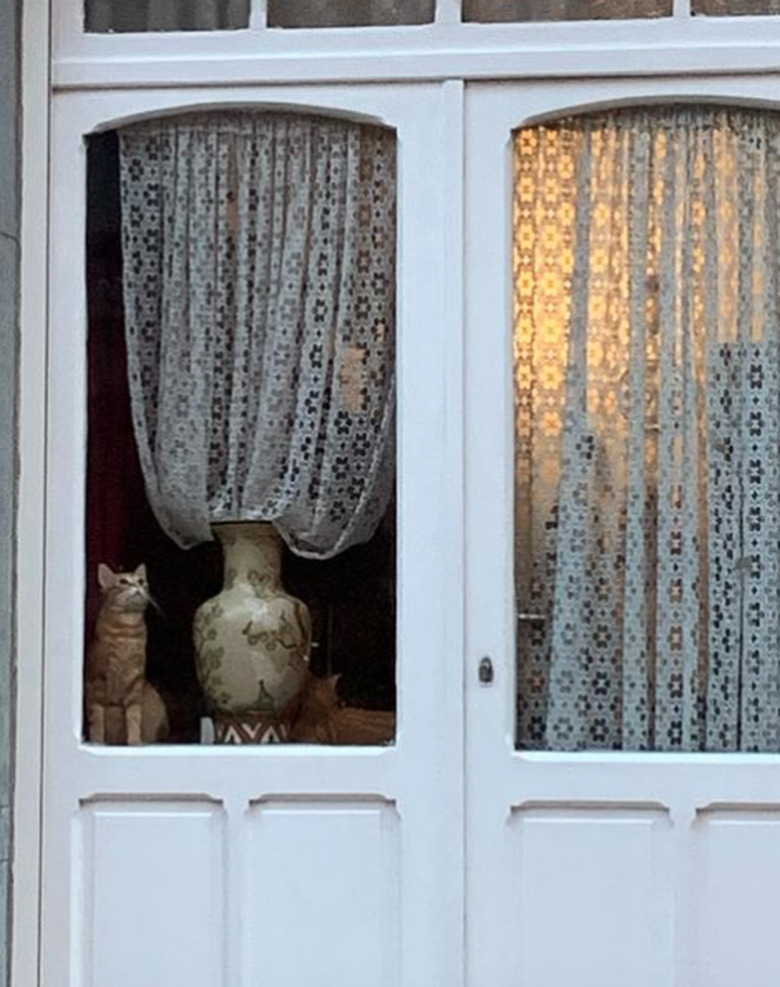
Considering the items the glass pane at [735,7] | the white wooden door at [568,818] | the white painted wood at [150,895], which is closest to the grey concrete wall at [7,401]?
the white painted wood at [150,895]

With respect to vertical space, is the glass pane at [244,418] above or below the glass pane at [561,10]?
below

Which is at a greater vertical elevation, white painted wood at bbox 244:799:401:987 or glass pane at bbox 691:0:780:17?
glass pane at bbox 691:0:780:17

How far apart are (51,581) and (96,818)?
0.47 m

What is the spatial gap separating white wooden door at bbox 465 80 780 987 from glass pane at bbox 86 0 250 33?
1.70 ft

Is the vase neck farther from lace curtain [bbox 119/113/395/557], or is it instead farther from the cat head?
the cat head

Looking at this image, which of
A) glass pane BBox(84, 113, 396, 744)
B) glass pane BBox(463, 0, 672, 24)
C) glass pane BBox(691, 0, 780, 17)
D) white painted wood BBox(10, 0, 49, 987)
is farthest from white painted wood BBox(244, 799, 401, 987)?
glass pane BBox(691, 0, 780, 17)

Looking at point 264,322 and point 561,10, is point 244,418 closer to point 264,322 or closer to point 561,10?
point 264,322

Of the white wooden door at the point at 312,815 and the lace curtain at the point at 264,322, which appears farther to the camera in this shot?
the lace curtain at the point at 264,322

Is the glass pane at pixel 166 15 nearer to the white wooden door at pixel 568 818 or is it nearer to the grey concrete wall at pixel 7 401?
the grey concrete wall at pixel 7 401

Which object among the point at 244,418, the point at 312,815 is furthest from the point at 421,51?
the point at 312,815

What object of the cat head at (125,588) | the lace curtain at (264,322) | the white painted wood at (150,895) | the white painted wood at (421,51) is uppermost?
the white painted wood at (421,51)

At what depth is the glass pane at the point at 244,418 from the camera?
371 cm

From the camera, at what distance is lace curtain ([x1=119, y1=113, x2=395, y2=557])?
3.73 m

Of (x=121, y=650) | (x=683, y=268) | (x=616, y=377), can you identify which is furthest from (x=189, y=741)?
(x=683, y=268)
